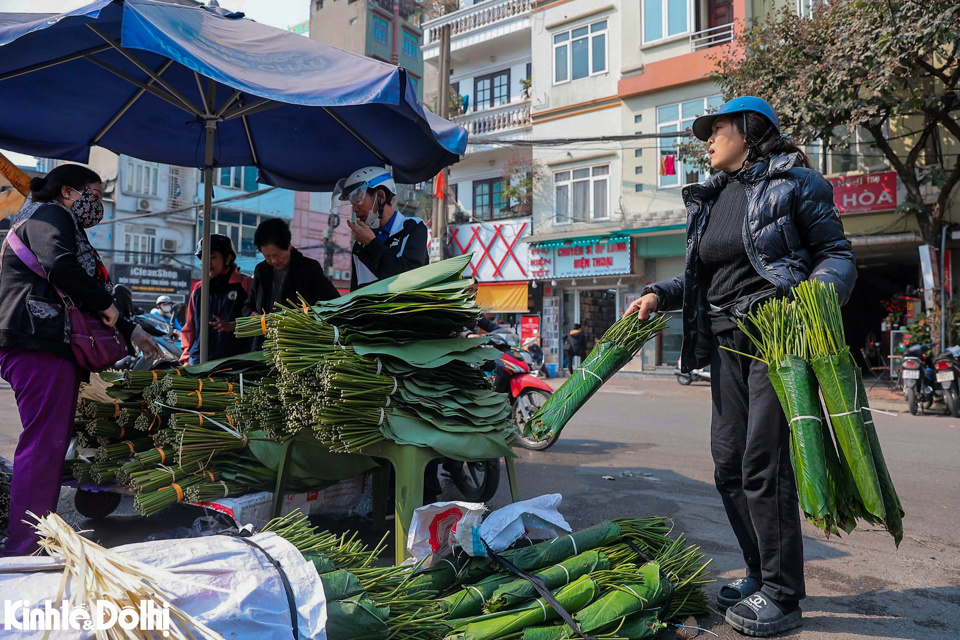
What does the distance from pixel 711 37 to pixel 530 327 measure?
9326mm

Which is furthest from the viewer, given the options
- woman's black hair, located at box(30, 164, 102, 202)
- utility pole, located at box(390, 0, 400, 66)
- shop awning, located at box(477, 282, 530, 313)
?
utility pole, located at box(390, 0, 400, 66)

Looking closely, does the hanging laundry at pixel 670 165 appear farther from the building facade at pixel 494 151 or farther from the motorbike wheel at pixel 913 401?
the motorbike wheel at pixel 913 401

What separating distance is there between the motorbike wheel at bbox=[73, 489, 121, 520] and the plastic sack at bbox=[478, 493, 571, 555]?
2.65 m

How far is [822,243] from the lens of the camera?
2.52 metres

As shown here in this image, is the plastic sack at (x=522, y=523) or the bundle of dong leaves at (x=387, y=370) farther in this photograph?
the bundle of dong leaves at (x=387, y=370)

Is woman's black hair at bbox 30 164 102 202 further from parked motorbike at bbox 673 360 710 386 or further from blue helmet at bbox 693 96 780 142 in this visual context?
parked motorbike at bbox 673 360 710 386

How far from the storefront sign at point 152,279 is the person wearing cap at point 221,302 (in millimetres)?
23252

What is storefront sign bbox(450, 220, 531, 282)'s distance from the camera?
21.0m

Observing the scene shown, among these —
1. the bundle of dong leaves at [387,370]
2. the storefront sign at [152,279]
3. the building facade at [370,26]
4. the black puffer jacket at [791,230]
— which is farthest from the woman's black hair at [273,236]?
the building facade at [370,26]

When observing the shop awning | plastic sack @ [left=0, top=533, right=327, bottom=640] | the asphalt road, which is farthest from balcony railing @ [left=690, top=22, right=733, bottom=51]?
plastic sack @ [left=0, top=533, right=327, bottom=640]

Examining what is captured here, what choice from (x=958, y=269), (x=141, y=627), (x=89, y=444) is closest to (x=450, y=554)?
(x=141, y=627)

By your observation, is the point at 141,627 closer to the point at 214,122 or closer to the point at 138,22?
the point at 138,22

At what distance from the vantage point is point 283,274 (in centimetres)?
422

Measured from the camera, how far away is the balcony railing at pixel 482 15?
21.4 metres
